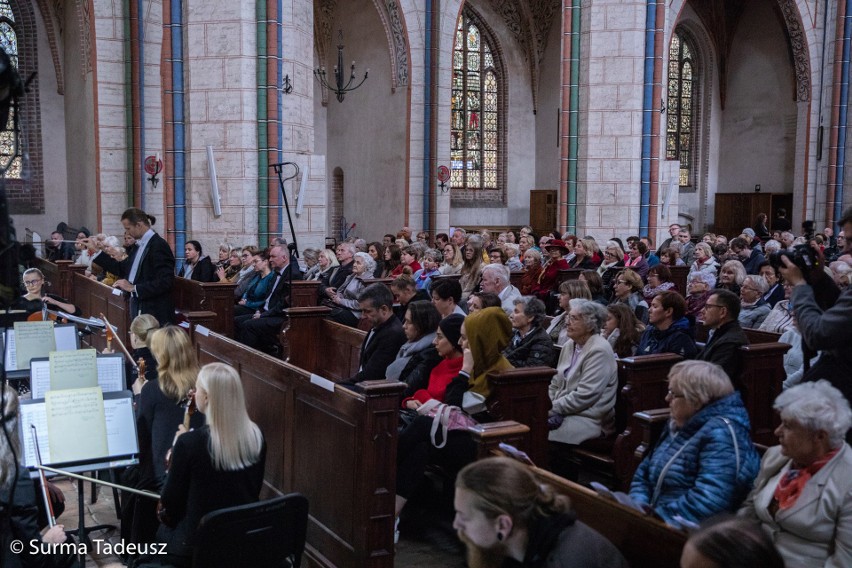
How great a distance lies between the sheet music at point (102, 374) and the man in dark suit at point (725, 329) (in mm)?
3517

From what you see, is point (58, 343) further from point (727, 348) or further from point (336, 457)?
point (727, 348)

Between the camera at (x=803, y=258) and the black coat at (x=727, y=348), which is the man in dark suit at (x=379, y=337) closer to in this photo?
the black coat at (x=727, y=348)

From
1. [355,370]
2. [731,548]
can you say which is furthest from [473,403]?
[731,548]

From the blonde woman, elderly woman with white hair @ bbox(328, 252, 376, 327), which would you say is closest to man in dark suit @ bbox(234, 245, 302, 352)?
elderly woman with white hair @ bbox(328, 252, 376, 327)

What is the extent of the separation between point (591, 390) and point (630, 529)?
7.06 feet

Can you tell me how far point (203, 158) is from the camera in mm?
11102

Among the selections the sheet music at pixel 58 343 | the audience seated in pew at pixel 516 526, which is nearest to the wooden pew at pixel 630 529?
the audience seated in pew at pixel 516 526

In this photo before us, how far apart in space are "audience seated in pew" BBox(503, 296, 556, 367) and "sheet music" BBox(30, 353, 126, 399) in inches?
95.6

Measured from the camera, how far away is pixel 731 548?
184cm

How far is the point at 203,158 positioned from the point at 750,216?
1471 cm

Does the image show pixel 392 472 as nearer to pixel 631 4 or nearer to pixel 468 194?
pixel 631 4

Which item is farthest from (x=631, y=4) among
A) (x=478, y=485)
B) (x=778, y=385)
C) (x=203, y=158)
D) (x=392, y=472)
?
(x=478, y=485)

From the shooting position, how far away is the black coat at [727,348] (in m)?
4.74

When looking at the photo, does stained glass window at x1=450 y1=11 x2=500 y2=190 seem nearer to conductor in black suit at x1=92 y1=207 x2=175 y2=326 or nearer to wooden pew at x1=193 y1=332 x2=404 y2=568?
conductor in black suit at x1=92 y1=207 x2=175 y2=326
